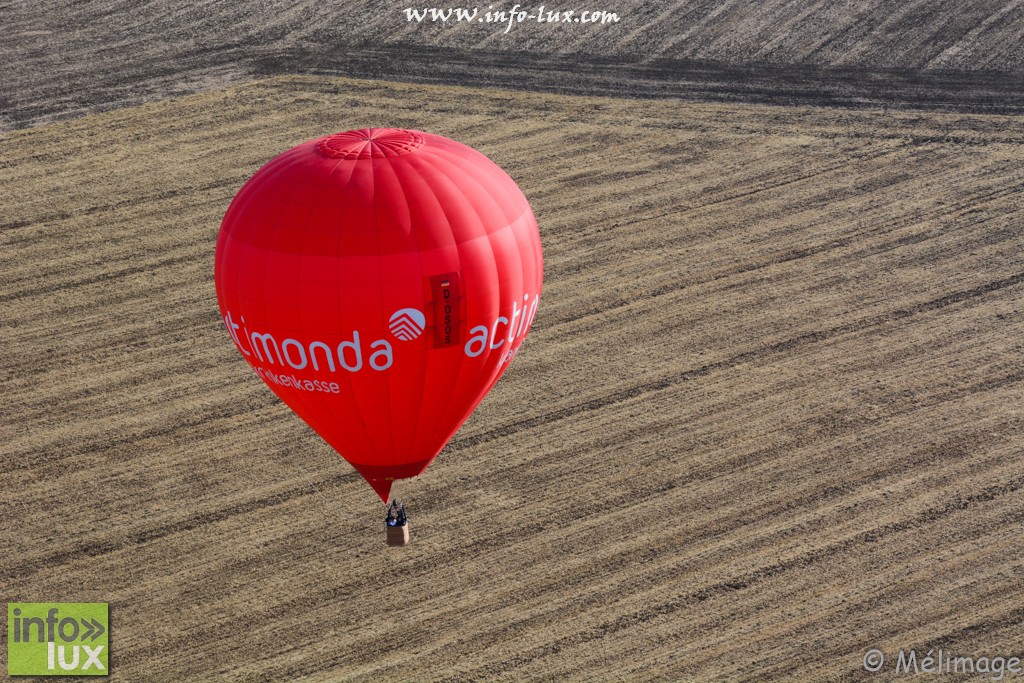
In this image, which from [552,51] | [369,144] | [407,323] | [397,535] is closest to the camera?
[407,323]

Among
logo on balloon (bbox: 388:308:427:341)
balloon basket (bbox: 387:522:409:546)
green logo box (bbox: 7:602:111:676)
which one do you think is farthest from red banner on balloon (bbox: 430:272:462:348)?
green logo box (bbox: 7:602:111:676)

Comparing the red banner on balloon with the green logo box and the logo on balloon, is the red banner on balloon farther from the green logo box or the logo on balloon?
the green logo box

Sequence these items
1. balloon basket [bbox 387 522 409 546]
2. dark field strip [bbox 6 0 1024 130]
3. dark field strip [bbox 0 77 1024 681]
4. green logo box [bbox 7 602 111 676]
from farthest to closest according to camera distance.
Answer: dark field strip [bbox 6 0 1024 130]
dark field strip [bbox 0 77 1024 681]
balloon basket [bbox 387 522 409 546]
green logo box [bbox 7 602 111 676]

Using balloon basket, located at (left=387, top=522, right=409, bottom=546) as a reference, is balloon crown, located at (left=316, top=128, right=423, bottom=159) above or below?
above

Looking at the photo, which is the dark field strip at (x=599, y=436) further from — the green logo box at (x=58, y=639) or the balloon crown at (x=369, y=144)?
the balloon crown at (x=369, y=144)

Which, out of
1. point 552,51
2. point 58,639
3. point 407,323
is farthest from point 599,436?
point 552,51

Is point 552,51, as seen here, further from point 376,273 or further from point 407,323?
point 376,273

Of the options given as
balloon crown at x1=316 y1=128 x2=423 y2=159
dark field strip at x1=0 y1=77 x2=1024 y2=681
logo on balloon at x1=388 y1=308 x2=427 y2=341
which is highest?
balloon crown at x1=316 y1=128 x2=423 y2=159
